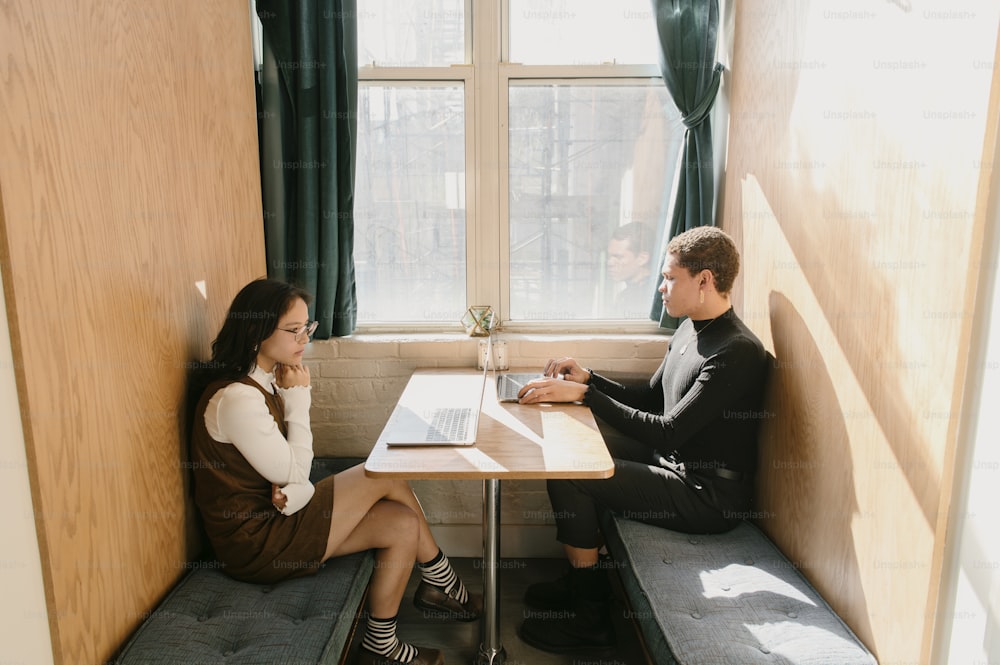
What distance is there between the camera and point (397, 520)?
1883 millimetres

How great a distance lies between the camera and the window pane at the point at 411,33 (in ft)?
8.13

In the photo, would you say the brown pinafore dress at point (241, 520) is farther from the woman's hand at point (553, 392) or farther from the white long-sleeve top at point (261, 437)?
the woman's hand at point (553, 392)

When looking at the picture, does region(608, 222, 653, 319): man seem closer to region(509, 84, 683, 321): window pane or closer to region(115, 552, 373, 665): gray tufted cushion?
region(509, 84, 683, 321): window pane

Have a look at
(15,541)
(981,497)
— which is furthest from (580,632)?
(15,541)

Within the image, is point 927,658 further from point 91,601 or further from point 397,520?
point 91,601

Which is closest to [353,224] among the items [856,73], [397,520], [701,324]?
[397,520]

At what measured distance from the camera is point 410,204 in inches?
102

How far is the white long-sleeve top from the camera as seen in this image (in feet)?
5.27

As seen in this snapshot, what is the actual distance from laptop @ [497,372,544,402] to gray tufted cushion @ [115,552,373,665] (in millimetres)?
704

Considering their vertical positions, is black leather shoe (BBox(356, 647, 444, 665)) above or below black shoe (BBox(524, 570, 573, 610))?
above

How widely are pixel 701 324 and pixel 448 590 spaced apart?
117 cm

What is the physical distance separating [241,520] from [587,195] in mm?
1718

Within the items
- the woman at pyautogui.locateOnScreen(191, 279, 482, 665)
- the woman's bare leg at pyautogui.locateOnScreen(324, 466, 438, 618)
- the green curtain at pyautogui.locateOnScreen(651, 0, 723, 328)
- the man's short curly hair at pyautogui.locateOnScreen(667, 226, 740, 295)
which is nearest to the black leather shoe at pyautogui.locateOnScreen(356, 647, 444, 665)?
the woman at pyautogui.locateOnScreen(191, 279, 482, 665)

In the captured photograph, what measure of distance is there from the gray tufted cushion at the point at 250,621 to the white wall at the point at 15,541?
26cm
